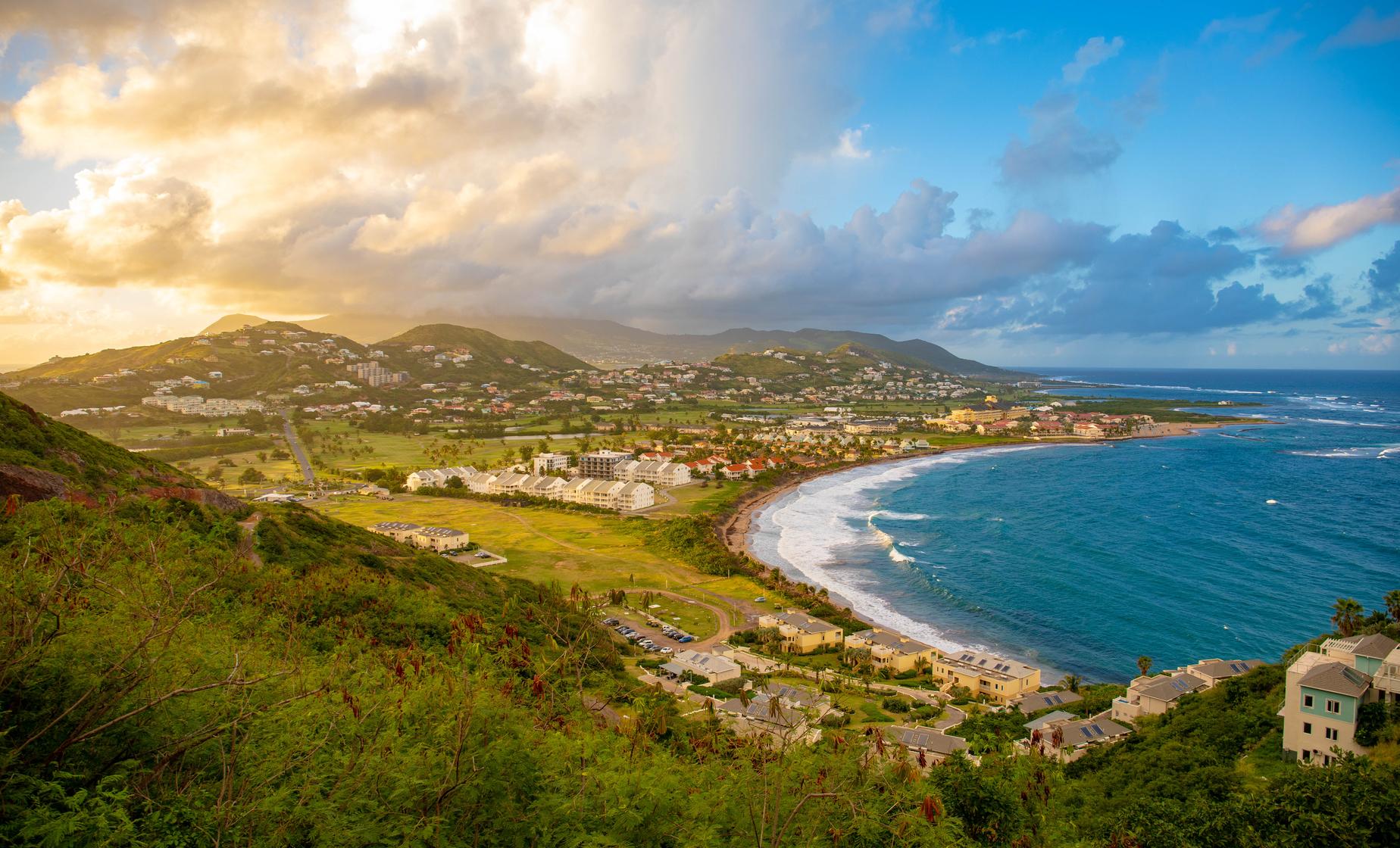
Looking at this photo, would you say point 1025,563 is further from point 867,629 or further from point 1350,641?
point 1350,641

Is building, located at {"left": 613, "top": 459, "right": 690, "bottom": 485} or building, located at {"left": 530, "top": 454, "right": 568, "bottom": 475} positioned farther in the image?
building, located at {"left": 530, "top": 454, "right": 568, "bottom": 475}

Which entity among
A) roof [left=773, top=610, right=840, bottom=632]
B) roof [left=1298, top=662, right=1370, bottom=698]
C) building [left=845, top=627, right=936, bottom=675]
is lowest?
building [left=845, top=627, right=936, bottom=675]

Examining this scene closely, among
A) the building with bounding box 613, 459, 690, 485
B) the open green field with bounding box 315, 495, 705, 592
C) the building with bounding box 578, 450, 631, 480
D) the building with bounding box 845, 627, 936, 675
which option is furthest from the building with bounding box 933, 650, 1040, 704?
the building with bounding box 578, 450, 631, 480

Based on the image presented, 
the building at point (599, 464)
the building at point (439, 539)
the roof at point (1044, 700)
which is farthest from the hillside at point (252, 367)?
the roof at point (1044, 700)

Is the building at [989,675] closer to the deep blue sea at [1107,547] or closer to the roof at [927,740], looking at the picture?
the deep blue sea at [1107,547]

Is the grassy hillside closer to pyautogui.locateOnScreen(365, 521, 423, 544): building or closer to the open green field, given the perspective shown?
the open green field

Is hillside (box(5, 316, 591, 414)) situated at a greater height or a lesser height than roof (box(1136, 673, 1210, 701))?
greater
